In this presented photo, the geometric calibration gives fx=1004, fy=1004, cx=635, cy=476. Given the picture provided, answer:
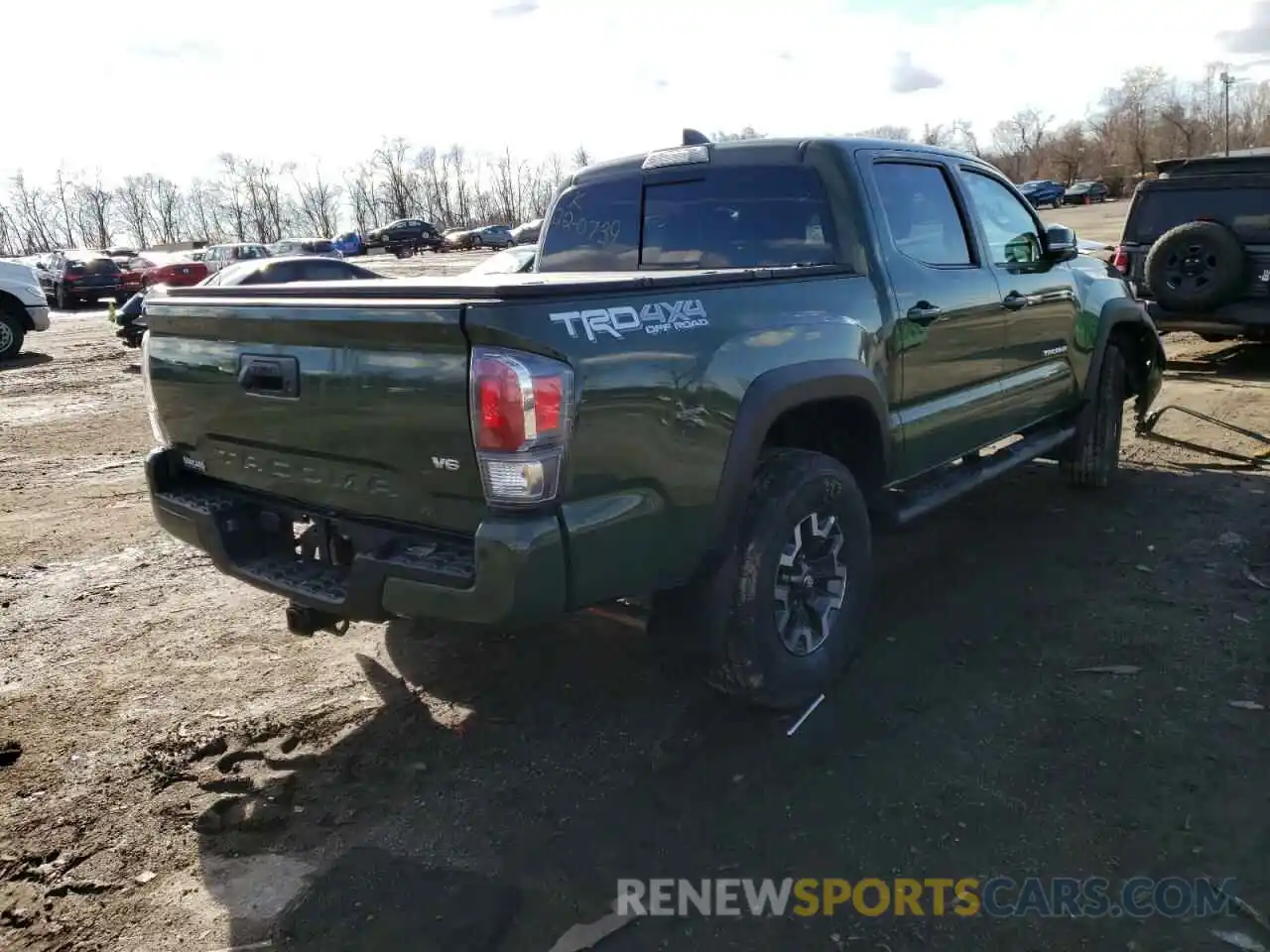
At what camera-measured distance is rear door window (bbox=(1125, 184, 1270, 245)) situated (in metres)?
8.55

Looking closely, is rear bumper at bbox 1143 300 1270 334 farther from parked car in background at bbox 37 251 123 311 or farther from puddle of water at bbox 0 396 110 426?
parked car in background at bbox 37 251 123 311

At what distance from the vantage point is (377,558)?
2.82 metres

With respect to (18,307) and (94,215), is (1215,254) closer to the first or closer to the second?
(18,307)

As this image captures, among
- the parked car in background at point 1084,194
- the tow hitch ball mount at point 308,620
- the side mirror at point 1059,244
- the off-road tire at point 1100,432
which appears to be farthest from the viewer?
the parked car in background at point 1084,194

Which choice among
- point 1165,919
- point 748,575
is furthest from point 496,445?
point 1165,919

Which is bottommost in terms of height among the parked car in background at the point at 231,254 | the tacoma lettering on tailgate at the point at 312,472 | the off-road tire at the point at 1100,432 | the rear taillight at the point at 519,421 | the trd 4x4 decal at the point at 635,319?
the off-road tire at the point at 1100,432

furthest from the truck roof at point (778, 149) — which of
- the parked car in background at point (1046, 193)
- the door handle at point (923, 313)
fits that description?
the parked car in background at point (1046, 193)

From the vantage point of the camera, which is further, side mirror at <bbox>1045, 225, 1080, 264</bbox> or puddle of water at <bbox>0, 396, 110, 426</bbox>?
puddle of water at <bbox>0, 396, 110, 426</bbox>

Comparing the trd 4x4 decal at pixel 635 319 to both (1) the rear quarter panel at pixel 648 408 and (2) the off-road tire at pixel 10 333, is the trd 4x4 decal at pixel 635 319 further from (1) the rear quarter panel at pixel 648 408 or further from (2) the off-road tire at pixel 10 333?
(2) the off-road tire at pixel 10 333

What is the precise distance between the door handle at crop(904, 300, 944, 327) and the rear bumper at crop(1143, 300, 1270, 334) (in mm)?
5259

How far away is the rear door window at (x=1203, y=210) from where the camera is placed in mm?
8555

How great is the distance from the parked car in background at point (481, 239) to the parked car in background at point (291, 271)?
4328cm

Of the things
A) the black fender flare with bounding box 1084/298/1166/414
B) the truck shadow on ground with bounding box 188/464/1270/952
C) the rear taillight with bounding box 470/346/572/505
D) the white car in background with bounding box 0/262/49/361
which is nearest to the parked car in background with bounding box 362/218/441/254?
the white car in background with bounding box 0/262/49/361

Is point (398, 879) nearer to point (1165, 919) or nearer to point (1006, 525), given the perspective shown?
point (1165, 919)
